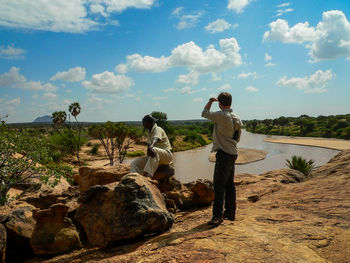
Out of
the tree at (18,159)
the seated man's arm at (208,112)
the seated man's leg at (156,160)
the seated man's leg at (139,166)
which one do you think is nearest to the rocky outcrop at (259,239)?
the seated man's leg at (156,160)

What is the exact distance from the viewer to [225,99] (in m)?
4.00

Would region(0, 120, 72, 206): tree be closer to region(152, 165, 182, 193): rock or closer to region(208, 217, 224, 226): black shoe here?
region(152, 165, 182, 193): rock

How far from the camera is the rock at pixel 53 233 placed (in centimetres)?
366

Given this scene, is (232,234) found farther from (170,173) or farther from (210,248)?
(170,173)

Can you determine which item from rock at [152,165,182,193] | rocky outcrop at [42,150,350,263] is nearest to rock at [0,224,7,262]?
rocky outcrop at [42,150,350,263]

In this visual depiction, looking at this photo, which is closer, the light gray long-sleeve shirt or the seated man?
the light gray long-sleeve shirt

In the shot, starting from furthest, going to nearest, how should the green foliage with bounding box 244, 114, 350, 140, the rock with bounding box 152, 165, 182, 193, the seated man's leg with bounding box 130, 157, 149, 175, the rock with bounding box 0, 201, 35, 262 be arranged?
the green foliage with bounding box 244, 114, 350, 140 → the rock with bounding box 152, 165, 182, 193 → the seated man's leg with bounding box 130, 157, 149, 175 → the rock with bounding box 0, 201, 35, 262

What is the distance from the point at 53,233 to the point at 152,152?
7.52 ft

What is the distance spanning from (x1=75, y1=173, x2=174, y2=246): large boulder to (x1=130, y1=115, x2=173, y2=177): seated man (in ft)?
3.80

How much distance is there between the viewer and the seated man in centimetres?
534

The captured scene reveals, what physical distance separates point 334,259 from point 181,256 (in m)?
1.65

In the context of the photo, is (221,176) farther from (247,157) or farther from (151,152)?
(247,157)

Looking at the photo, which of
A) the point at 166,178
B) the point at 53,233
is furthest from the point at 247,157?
the point at 53,233

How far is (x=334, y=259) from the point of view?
2.75 metres
